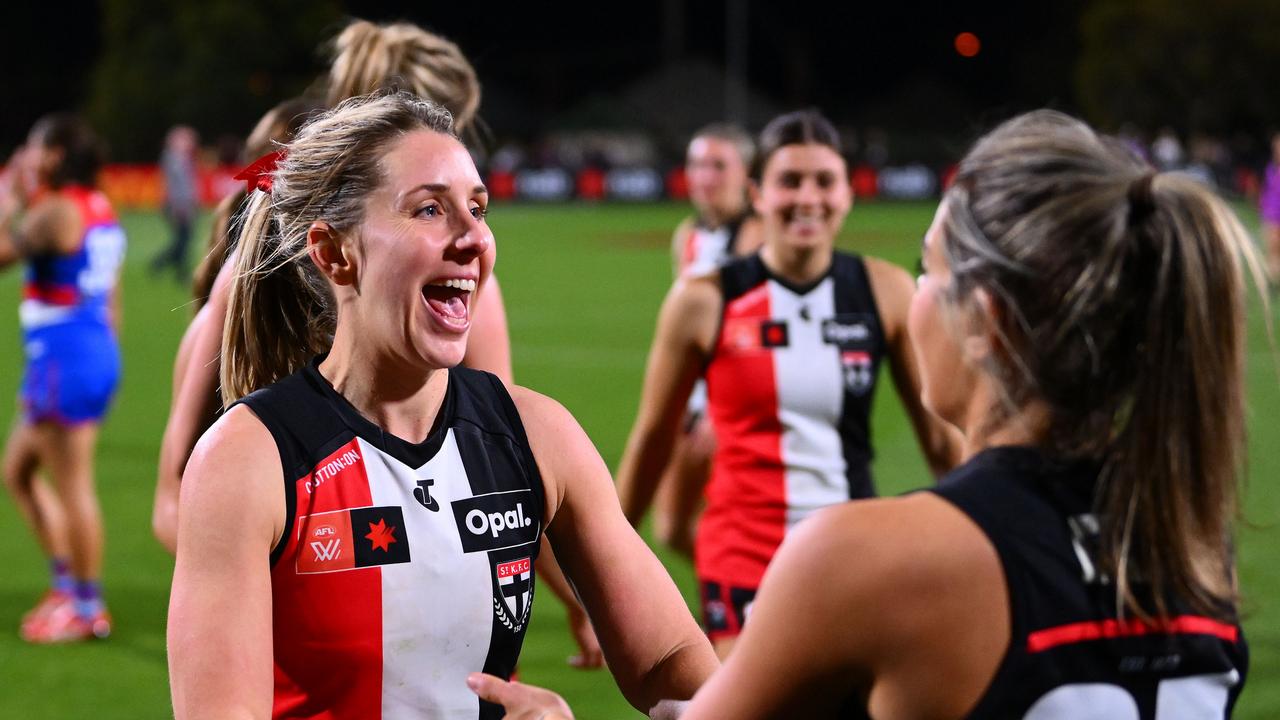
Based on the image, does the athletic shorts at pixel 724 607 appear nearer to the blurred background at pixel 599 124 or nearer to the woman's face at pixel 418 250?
the blurred background at pixel 599 124

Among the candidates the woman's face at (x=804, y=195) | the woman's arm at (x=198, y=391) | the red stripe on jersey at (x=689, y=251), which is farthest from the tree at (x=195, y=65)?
the woman's arm at (x=198, y=391)

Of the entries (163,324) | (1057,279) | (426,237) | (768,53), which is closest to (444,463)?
(426,237)

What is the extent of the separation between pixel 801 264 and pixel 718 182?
12.4ft

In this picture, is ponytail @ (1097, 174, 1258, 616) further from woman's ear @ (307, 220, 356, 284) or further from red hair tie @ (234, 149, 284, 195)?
red hair tie @ (234, 149, 284, 195)

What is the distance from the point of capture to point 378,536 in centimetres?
233

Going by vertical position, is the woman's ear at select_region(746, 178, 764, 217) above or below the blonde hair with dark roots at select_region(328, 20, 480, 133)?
below

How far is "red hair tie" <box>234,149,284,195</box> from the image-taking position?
2.63 metres

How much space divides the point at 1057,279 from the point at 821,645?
51 centimetres

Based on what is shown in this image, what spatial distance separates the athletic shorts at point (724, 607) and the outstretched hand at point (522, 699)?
9.30 ft

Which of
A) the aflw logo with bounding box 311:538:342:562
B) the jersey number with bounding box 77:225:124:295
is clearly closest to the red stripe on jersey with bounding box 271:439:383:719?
the aflw logo with bounding box 311:538:342:562

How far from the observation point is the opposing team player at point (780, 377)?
5.02 m

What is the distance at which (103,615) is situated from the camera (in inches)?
278

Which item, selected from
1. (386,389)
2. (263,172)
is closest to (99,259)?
(263,172)

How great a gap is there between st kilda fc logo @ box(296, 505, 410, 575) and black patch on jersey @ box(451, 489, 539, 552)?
0.10 m
